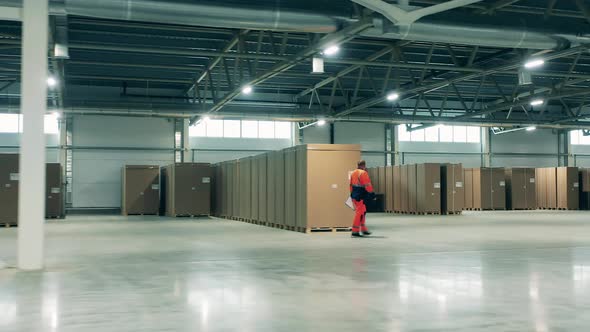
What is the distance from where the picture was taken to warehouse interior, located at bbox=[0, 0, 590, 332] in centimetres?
496

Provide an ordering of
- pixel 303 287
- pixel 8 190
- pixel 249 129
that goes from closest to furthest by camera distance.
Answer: pixel 303 287, pixel 8 190, pixel 249 129

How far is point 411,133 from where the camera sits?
92.3 ft

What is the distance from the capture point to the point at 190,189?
1947cm

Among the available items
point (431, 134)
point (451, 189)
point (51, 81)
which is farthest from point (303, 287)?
point (431, 134)

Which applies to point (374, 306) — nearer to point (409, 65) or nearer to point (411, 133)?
point (409, 65)

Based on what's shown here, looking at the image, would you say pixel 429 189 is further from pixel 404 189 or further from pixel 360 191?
pixel 360 191

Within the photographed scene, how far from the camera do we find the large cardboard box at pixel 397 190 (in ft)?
72.6

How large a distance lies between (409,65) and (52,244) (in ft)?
30.6

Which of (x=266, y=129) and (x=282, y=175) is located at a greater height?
(x=266, y=129)

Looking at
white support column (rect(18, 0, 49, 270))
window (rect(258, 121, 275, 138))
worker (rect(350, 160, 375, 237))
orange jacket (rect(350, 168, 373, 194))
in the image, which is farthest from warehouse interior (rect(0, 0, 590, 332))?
orange jacket (rect(350, 168, 373, 194))

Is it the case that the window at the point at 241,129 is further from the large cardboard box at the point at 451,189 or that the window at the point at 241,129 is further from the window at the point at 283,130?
the large cardboard box at the point at 451,189

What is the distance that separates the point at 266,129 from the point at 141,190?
257 inches

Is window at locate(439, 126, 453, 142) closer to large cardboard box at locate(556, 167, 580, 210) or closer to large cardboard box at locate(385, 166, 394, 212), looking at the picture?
large cardboard box at locate(556, 167, 580, 210)

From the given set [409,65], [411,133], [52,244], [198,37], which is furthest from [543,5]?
[411,133]
